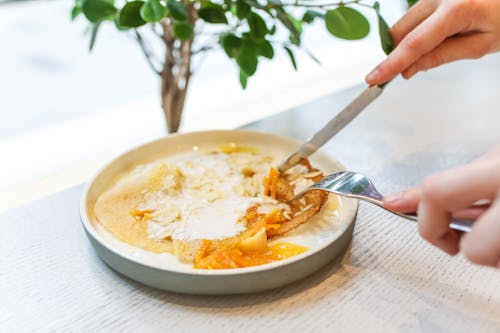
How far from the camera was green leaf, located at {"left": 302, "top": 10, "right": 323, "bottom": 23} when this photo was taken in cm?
96

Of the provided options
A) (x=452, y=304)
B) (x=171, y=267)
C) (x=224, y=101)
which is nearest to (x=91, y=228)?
(x=171, y=267)

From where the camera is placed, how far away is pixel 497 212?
51cm

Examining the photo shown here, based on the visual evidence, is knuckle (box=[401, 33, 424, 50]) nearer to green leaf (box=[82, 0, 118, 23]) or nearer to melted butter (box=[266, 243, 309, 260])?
melted butter (box=[266, 243, 309, 260])

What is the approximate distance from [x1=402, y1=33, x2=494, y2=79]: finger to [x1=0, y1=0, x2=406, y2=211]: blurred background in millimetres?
224

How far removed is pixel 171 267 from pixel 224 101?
88 centimetres

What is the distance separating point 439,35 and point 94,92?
1.26 meters

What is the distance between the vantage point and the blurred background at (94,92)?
3.91 ft

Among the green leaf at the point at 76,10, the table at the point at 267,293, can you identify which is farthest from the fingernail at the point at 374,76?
the green leaf at the point at 76,10

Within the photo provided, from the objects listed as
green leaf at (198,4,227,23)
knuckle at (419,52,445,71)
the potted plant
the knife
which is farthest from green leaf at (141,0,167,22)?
knuckle at (419,52,445,71)

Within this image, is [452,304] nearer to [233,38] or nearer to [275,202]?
[275,202]

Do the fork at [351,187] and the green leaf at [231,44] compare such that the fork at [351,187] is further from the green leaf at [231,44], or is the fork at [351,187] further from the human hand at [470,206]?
the green leaf at [231,44]

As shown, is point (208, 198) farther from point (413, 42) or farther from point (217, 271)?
point (413, 42)

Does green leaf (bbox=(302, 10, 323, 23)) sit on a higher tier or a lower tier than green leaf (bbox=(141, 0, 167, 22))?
lower

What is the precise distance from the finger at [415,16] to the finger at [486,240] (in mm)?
476
